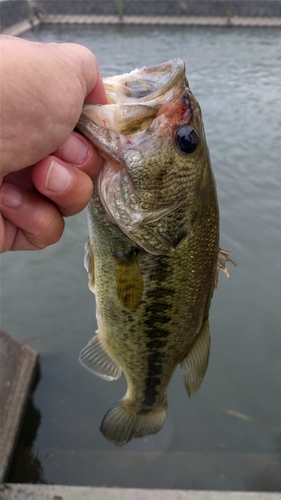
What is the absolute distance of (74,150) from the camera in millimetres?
1336

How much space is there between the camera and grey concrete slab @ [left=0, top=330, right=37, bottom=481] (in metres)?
3.06

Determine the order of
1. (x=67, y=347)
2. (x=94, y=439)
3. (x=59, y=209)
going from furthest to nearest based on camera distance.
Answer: (x=67, y=347), (x=94, y=439), (x=59, y=209)

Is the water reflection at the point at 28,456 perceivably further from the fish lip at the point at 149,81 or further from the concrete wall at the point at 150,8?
the concrete wall at the point at 150,8

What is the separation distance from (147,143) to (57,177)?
0.33 m

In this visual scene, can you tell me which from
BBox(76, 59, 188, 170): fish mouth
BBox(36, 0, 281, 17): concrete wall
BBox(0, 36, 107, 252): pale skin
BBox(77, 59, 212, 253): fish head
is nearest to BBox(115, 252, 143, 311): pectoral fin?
BBox(77, 59, 212, 253): fish head

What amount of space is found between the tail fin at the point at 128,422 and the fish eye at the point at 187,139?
1563 mm

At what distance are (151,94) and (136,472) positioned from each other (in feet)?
9.51

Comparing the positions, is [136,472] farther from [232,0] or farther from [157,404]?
[232,0]

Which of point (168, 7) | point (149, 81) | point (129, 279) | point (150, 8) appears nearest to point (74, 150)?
point (149, 81)

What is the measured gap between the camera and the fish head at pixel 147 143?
4.42ft

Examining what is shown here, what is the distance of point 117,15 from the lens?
21188 mm

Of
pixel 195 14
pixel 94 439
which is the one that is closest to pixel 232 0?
pixel 195 14

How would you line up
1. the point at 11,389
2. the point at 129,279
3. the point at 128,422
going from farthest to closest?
the point at 11,389, the point at 128,422, the point at 129,279

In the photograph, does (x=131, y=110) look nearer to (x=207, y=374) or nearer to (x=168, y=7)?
(x=207, y=374)
